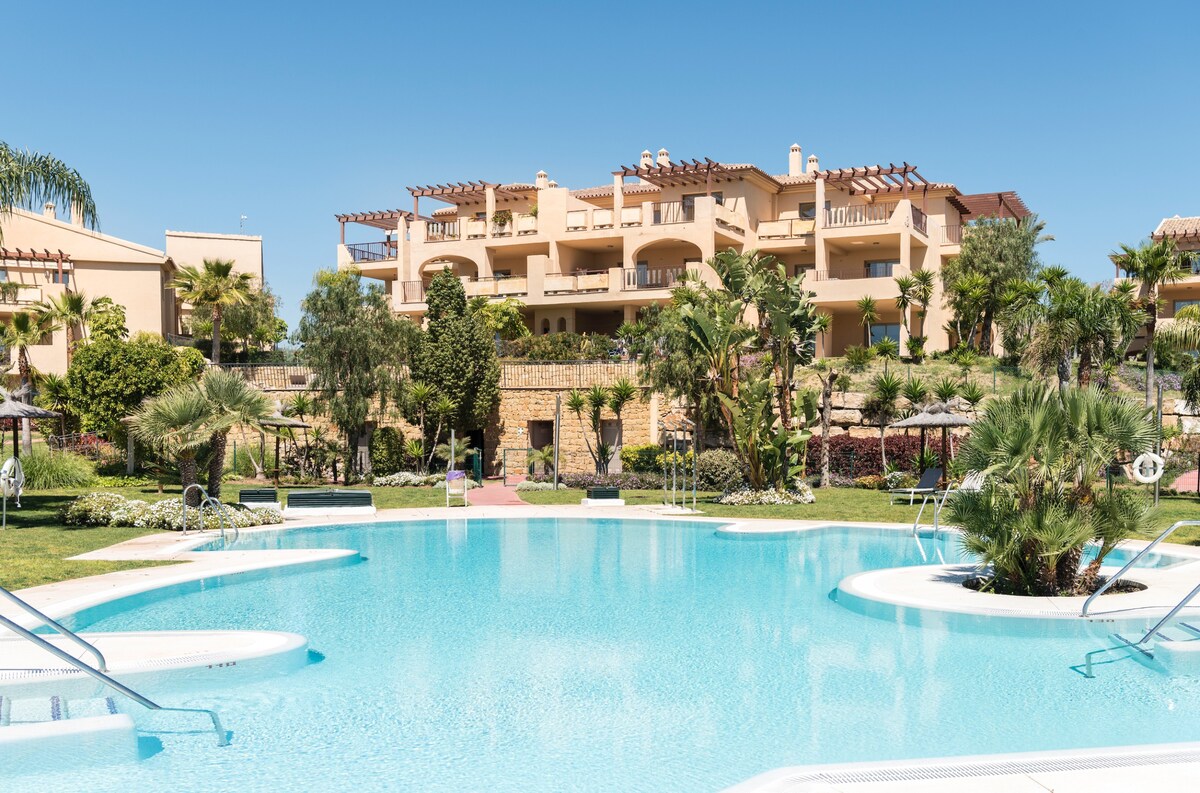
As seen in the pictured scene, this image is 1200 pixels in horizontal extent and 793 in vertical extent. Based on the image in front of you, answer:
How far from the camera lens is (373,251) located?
51656 mm

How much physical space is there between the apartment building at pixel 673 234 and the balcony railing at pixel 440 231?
0.25 ft

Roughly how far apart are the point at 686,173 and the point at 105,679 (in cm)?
3861

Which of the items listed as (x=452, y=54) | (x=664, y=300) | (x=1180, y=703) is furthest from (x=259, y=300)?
(x=1180, y=703)

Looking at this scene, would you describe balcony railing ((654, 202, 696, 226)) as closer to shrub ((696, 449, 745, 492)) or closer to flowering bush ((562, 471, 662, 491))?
flowering bush ((562, 471, 662, 491))

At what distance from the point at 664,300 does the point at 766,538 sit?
2482 centimetres

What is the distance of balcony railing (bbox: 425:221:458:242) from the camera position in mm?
49094

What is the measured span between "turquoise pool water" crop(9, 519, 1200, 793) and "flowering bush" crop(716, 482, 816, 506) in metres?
9.44

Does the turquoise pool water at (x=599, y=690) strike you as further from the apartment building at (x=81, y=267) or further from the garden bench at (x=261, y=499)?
the apartment building at (x=81, y=267)

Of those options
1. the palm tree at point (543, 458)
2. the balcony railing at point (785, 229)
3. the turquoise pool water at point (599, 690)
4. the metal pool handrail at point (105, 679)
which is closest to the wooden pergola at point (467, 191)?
the balcony railing at point (785, 229)

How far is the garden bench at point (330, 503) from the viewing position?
22641mm

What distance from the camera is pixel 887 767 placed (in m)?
6.32

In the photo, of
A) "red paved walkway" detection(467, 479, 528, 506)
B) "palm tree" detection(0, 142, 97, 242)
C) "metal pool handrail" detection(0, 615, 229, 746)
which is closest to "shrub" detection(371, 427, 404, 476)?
"red paved walkway" detection(467, 479, 528, 506)

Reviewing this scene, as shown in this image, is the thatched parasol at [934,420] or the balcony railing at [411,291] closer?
the thatched parasol at [934,420]

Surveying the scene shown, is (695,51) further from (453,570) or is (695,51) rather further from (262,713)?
(262,713)
